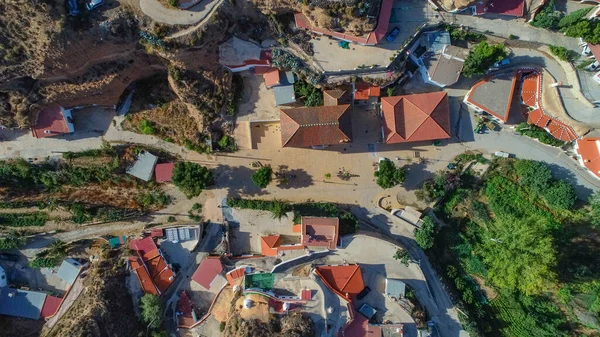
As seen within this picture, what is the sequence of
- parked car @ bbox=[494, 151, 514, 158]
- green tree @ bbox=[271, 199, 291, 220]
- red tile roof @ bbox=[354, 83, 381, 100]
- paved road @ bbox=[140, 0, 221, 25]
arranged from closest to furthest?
paved road @ bbox=[140, 0, 221, 25] < red tile roof @ bbox=[354, 83, 381, 100] < green tree @ bbox=[271, 199, 291, 220] < parked car @ bbox=[494, 151, 514, 158]

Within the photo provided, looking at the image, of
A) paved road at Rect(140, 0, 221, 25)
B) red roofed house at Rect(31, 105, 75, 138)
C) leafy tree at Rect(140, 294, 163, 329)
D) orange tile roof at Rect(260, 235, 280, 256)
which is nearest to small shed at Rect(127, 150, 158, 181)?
red roofed house at Rect(31, 105, 75, 138)

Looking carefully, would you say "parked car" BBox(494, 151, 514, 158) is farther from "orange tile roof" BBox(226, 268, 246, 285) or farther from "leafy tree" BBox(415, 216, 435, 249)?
"orange tile roof" BBox(226, 268, 246, 285)

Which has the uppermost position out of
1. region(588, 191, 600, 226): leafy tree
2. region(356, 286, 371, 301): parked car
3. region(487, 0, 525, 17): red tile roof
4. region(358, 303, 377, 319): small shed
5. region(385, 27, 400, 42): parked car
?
region(487, 0, 525, 17): red tile roof

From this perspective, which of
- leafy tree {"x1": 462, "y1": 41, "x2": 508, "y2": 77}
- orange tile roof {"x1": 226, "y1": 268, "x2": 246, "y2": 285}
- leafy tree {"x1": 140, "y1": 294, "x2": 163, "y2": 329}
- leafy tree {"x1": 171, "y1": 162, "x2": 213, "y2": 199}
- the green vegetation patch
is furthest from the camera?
the green vegetation patch

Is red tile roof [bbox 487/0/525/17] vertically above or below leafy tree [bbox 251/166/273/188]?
above

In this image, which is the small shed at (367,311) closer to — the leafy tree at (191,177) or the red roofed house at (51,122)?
the leafy tree at (191,177)

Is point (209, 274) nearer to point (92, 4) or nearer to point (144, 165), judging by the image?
point (144, 165)
